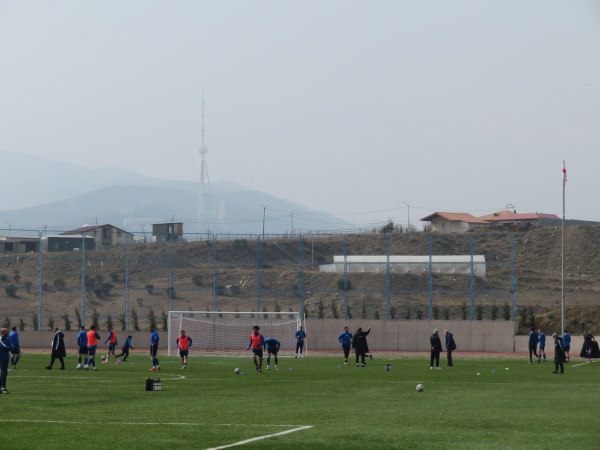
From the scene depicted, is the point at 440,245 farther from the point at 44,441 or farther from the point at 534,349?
the point at 44,441

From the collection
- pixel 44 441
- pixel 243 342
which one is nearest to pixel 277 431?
pixel 44 441

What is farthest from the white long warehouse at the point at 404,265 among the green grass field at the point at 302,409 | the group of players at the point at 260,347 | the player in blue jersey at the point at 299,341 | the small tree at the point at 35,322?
the green grass field at the point at 302,409

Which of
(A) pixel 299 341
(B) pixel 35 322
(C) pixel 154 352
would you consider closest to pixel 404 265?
(B) pixel 35 322

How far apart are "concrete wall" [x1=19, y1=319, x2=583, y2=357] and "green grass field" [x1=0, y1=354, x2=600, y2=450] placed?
20.0 meters

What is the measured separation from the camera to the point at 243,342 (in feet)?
195

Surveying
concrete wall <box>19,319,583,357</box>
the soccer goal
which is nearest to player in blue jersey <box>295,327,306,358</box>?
the soccer goal

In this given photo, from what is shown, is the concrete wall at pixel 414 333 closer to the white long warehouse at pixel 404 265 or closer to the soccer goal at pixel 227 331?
the soccer goal at pixel 227 331

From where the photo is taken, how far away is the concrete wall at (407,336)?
193ft

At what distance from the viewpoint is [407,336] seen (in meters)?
60.2

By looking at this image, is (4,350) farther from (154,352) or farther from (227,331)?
(227,331)

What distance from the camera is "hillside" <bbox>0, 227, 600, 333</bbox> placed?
79.8 metres

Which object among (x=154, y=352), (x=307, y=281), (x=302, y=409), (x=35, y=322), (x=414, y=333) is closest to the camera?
(x=302, y=409)

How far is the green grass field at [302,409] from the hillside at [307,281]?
3394cm

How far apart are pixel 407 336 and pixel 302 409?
124ft
